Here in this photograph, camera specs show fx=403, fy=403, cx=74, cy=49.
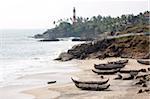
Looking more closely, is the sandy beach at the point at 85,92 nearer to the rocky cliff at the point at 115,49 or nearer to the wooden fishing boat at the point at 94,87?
the wooden fishing boat at the point at 94,87

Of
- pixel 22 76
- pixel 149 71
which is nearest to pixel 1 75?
pixel 22 76

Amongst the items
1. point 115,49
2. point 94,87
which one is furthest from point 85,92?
point 115,49

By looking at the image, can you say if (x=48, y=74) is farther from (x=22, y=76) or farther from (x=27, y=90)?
(x=27, y=90)

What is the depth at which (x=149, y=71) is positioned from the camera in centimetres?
5506

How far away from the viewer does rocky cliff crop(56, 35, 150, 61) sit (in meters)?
77.4

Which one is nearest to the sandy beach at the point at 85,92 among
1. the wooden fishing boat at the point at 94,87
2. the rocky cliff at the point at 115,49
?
the wooden fishing boat at the point at 94,87

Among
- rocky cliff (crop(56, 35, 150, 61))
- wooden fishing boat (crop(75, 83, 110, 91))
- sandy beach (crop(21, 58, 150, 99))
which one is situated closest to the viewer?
sandy beach (crop(21, 58, 150, 99))

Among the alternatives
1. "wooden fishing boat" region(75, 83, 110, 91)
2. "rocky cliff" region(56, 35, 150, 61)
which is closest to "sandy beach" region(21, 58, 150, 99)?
"wooden fishing boat" region(75, 83, 110, 91)

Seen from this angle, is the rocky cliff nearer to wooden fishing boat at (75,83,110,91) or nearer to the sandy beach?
the sandy beach

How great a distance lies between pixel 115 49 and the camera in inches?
3187

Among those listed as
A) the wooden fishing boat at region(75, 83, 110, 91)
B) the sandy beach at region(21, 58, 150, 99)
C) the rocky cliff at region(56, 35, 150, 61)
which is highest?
the rocky cliff at region(56, 35, 150, 61)

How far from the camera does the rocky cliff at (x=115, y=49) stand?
77.4 meters

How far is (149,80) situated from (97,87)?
7.53m

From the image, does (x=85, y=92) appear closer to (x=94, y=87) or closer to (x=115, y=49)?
(x=94, y=87)
